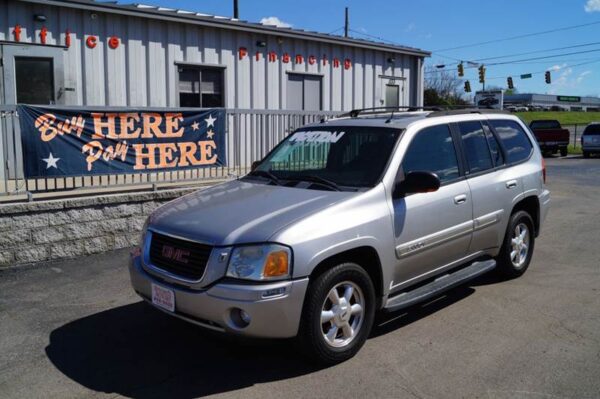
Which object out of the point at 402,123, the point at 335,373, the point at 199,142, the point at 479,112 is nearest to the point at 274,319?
the point at 335,373

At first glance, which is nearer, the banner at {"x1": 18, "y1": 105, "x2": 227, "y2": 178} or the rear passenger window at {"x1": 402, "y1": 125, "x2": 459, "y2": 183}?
the rear passenger window at {"x1": 402, "y1": 125, "x2": 459, "y2": 183}

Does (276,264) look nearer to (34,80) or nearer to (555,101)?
(34,80)

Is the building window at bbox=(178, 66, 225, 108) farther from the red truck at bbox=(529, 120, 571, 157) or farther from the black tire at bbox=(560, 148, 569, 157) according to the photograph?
the black tire at bbox=(560, 148, 569, 157)

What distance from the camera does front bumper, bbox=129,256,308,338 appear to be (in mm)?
3656

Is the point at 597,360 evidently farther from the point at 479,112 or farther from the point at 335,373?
the point at 479,112

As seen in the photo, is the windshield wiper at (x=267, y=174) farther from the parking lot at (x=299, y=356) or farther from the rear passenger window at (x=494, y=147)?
the rear passenger window at (x=494, y=147)

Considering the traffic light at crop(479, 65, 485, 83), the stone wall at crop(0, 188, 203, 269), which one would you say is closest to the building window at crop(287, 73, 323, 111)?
the stone wall at crop(0, 188, 203, 269)

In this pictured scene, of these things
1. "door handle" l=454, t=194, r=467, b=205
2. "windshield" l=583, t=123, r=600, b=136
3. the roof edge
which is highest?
the roof edge

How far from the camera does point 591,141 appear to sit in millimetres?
27422

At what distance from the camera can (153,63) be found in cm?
1075

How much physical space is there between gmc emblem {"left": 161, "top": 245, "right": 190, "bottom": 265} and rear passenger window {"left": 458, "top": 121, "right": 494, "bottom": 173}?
295 cm

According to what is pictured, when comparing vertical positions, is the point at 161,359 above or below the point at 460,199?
below

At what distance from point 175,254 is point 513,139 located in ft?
13.6

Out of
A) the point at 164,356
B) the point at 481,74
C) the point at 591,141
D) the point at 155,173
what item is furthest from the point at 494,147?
the point at 481,74
